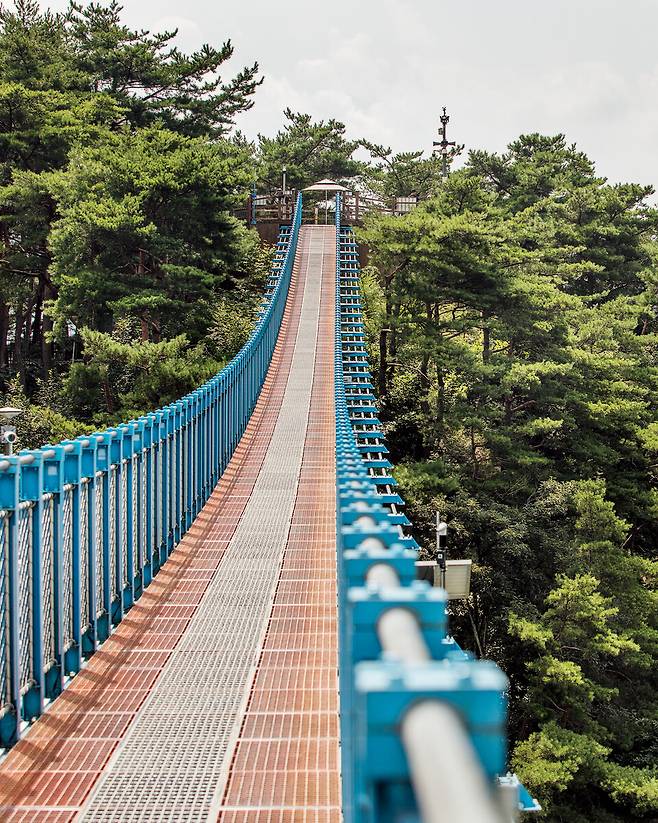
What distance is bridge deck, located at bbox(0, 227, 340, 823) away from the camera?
147 inches

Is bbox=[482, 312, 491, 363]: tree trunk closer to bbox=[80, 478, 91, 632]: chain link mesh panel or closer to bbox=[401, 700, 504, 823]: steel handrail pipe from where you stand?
bbox=[80, 478, 91, 632]: chain link mesh panel

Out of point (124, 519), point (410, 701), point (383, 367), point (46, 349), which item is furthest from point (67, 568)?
point (46, 349)

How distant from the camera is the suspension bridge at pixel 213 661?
4.15 feet

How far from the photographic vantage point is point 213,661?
17.6ft

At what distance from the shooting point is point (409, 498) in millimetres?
23031

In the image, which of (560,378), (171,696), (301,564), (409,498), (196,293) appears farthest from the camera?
(560,378)

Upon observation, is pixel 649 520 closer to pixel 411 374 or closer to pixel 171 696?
pixel 411 374

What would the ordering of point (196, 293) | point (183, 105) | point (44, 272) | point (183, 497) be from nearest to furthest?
point (183, 497)
point (196, 293)
point (44, 272)
point (183, 105)

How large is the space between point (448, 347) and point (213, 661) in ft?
68.4

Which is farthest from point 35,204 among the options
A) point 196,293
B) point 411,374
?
point 411,374

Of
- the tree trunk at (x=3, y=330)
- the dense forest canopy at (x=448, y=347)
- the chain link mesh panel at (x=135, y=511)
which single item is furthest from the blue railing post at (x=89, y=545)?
the tree trunk at (x=3, y=330)

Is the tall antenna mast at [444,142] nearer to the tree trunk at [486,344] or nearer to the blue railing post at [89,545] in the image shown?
the tree trunk at [486,344]

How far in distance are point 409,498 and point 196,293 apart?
8.35m

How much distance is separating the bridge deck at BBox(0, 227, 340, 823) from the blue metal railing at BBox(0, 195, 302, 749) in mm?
164
